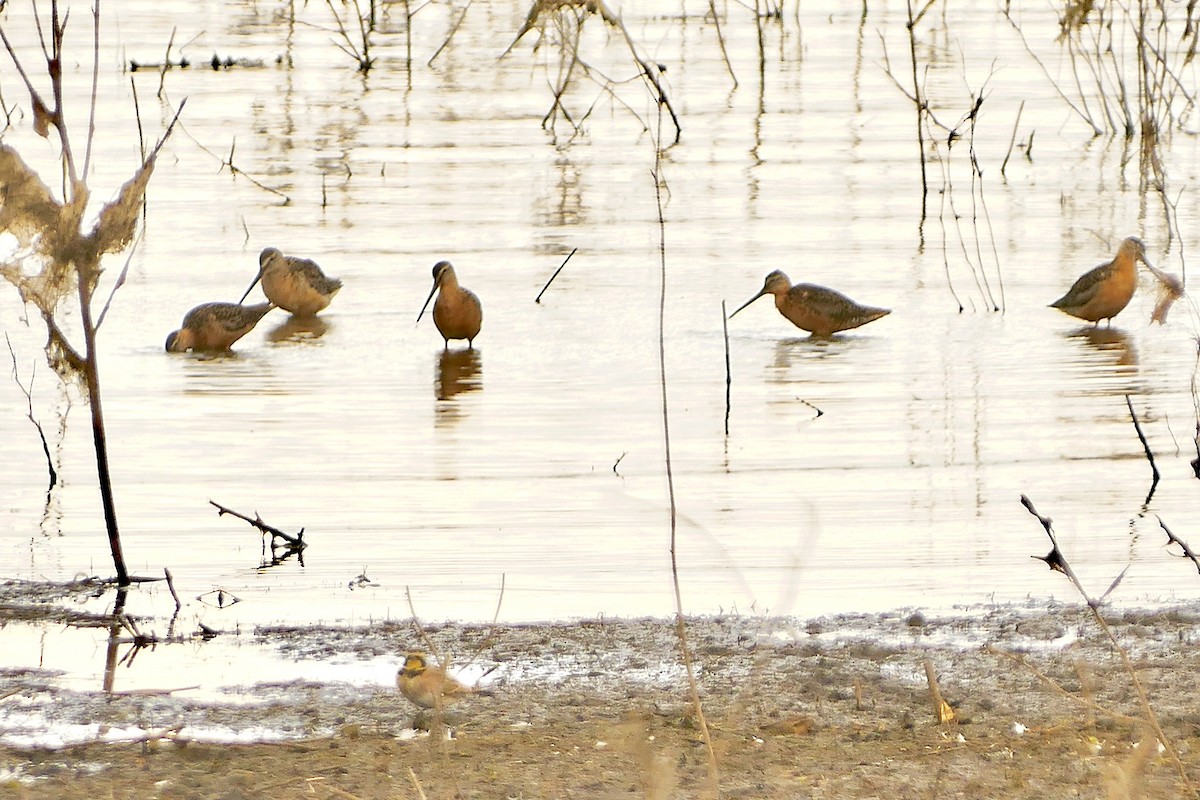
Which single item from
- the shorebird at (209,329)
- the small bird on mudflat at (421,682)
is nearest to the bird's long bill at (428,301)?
the shorebird at (209,329)

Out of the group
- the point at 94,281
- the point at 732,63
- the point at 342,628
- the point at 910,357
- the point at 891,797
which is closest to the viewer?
the point at 891,797

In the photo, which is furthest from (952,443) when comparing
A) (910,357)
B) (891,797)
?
(891,797)

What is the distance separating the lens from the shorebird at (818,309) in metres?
11.2

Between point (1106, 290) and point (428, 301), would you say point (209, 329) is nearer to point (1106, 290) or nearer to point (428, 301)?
point (428, 301)

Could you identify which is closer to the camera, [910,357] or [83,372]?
[83,372]

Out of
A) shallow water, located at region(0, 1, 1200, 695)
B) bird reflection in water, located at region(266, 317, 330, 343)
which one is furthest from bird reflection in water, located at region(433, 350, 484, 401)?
bird reflection in water, located at region(266, 317, 330, 343)

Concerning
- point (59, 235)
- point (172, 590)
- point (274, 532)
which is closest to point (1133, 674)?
point (172, 590)

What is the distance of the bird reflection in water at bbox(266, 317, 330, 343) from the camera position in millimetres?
11516

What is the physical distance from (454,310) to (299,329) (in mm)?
1207

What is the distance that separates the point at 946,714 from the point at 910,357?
5687 millimetres

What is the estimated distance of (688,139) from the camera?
1900cm

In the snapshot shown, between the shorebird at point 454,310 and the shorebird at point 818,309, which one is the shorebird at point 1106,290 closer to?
the shorebird at point 818,309

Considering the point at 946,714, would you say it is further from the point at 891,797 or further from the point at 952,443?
the point at 952,443

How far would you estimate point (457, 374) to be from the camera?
10.4 meters
